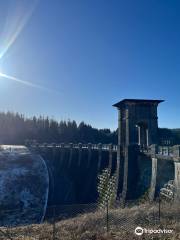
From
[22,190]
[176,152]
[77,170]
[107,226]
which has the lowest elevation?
[22,190]

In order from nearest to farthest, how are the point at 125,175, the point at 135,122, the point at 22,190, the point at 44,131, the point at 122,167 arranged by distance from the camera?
1. the point at 125,175
2. the point at 122,167
3. the point at 135,122
4. the point at 22,190
5. the point at 44,131

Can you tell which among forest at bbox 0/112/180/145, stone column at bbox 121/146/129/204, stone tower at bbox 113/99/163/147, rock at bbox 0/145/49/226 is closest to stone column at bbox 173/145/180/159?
stone column at bbox 121/146/129/204

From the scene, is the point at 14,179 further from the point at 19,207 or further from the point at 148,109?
the point at 148,109

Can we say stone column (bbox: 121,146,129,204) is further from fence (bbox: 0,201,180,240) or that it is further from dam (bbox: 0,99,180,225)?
fence (bbox: 0,201,180,240)

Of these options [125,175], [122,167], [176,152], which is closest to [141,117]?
[122,167]

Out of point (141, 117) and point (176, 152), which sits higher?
point (141, 117)

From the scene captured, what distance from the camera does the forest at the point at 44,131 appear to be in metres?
92.4

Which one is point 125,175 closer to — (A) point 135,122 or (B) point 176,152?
(A) point 135,122

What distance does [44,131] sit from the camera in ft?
332

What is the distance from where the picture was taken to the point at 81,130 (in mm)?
96000

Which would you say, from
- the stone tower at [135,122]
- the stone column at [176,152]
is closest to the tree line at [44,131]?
the stone tower at [135,122]

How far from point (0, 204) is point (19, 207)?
208 centimetres

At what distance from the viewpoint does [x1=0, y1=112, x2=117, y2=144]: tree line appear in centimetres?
9250

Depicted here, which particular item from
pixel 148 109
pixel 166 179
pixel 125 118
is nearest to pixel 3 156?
pixel 125 118
